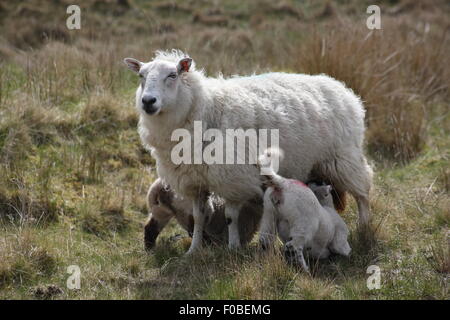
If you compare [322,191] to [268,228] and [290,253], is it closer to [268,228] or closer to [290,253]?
[268,228]

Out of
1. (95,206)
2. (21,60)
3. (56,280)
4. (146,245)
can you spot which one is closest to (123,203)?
(95,206)

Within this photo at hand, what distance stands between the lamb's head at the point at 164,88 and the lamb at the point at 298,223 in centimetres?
92

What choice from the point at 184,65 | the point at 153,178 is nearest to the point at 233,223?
the point at 184,65

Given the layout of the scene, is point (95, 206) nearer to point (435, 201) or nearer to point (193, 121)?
point (193, 121)

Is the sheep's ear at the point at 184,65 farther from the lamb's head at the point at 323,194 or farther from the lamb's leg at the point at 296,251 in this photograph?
the lamb's leg at the point at 296,251

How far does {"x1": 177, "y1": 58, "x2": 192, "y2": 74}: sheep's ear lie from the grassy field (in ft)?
5.29

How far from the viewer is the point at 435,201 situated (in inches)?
258

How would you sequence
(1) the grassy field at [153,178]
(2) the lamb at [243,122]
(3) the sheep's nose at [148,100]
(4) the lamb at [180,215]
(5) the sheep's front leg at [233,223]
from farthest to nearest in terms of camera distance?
(4) the lamb at [180,215] < (5) the sheep's front leg at [233,223] < (2) the lamb at [243,122] < (3) the sheep's nose at [148,100] < (1) the grassy field at [153,178]

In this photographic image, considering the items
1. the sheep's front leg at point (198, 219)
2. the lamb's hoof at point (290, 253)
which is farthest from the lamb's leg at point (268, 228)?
the sheep's front leg at point (198, 219)

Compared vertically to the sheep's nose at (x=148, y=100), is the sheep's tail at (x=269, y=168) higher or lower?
lower

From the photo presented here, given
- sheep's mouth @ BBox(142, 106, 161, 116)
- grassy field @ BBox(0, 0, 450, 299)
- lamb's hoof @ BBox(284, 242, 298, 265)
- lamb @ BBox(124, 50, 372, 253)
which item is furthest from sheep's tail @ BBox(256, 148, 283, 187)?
sheep's mouth @ BBox(142, 106, 161, 116)

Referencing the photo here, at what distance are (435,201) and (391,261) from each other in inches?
56.6

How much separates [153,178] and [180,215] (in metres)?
1.33

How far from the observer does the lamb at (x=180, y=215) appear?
5.98 meters
